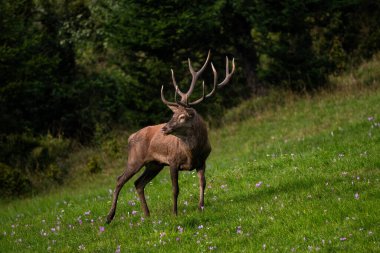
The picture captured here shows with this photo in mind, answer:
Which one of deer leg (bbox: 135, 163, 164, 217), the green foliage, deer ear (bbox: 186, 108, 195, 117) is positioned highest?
deer ear (bbox: 186, 108, 195, 117)

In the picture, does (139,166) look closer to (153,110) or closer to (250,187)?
(250,187)

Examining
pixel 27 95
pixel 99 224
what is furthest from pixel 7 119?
pixel 99 224

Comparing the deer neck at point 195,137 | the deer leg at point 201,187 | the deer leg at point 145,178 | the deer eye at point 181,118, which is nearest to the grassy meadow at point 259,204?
the deer leg at point 201,187

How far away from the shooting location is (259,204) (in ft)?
33.6

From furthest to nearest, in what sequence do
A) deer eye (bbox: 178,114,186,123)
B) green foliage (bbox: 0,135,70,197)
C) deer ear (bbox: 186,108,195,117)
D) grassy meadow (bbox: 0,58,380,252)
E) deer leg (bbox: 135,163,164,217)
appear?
green foliage (bbox: 0,135,70,197), deer leg (bbox: 135,163,164,217), deer ear (bbox: 186,108,195,117), deer eye (bbox: 178,114,186,123), grassy meadow (bbox: 0,58,380,252)

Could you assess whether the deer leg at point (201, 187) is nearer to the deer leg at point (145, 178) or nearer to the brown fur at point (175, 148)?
the brown fur at point (175, 148)

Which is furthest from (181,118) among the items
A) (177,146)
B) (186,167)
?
(186,167)

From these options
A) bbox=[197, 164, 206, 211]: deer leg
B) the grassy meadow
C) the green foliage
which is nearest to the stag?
bbox=[197, 164, 206, 211]: deer leg

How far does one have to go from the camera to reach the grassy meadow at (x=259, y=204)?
8.50 m

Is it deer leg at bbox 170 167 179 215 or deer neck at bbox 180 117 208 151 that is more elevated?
deer neck at bbox 180 117 208 151

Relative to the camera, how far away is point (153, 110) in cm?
2136

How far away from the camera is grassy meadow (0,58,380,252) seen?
335 inches

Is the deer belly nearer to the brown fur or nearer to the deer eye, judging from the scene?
the brown fur

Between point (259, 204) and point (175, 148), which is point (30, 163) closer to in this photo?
point (175, 148)
